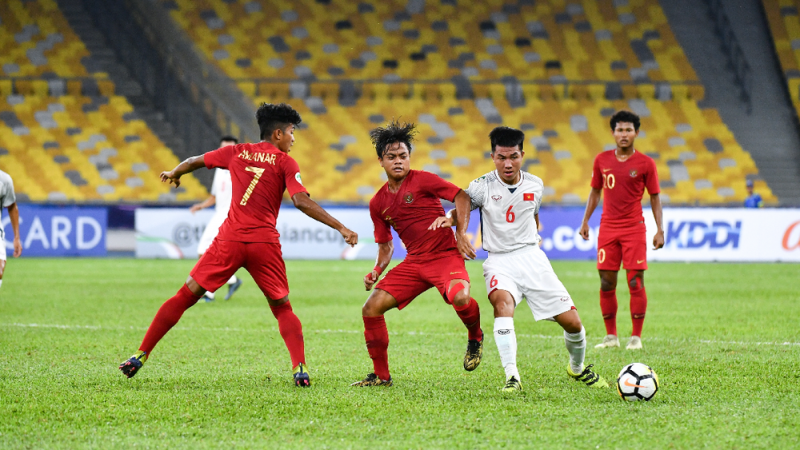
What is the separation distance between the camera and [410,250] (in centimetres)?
596

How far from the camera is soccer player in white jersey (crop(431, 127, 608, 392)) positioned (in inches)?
219

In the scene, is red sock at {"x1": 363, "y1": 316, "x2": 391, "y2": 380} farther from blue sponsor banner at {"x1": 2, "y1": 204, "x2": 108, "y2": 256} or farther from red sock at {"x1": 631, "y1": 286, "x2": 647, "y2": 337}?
blue sponsor banner at {"x1": 2, "y1": 204, "x2": 108, "y2": 256}

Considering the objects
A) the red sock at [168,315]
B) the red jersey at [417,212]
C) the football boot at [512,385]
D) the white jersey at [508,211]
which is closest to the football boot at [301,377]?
the red sock at [168,315]

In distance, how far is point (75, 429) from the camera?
14.3 feet

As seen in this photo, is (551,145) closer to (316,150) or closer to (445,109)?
(445,109)

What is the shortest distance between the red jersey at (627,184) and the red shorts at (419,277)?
2.49m

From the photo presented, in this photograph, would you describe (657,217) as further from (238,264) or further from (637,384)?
(238,264)

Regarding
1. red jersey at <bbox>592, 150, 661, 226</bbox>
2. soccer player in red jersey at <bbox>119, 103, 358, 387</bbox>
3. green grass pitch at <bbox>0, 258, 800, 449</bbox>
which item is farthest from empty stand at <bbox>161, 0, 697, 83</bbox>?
soccer player in red jersey at <bbox>119, 103, 358, 387</bbox>

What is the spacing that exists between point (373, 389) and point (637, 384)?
159cm

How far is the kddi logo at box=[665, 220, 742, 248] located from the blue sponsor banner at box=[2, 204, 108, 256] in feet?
41.0

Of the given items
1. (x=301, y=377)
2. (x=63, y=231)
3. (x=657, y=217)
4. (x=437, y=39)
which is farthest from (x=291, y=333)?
(x=437, y=39)

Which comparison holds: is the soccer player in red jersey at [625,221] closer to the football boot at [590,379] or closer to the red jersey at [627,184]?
the red jersey at [627,184]

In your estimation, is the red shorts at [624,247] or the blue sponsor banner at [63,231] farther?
the blue sponsor banner at [63,231]

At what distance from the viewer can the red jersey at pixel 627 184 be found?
25.3ft
